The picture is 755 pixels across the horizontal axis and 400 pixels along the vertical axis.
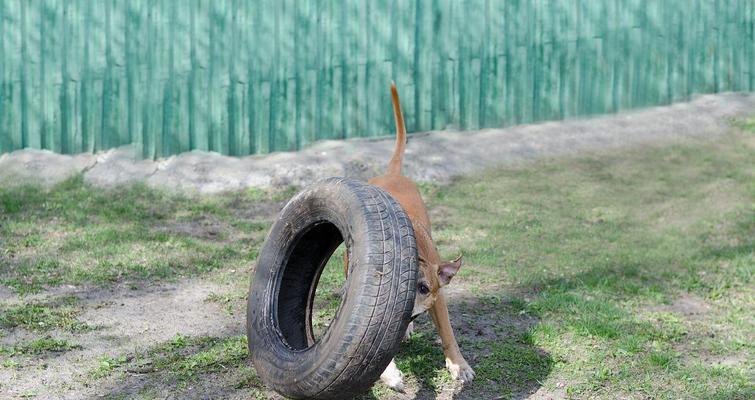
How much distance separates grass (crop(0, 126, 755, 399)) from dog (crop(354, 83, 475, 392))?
0.10 metres

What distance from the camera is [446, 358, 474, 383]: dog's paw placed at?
225 inches

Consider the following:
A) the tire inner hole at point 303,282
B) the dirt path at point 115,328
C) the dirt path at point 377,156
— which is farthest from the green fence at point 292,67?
the tire inner hole at point 303,282

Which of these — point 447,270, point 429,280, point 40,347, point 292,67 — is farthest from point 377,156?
point 429,280

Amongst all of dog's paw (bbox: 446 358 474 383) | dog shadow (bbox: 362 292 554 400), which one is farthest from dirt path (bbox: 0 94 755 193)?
dog's paw (bbox: 446 358 474 383)

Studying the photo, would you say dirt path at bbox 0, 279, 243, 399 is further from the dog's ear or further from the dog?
the dog's ear

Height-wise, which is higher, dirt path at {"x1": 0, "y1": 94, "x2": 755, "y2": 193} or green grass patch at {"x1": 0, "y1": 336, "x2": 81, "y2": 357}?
dirt path at {"x1": 0, "y1": 94, "x2": 755, "y2": 193}

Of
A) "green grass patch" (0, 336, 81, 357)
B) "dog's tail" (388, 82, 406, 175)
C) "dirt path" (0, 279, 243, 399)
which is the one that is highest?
"dog's tail" (388, 82, 406, 175)

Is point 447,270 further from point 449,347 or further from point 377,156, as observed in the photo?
point 377,156

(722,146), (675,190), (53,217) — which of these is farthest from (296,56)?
(722,146)

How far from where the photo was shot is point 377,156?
10.1 metres

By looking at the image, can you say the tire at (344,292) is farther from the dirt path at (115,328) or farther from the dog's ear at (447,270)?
the dirt path at (115,328)

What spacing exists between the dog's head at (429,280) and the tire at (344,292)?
13.9 inches

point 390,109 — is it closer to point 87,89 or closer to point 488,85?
point 488,85

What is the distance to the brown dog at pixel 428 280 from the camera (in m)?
5.20
